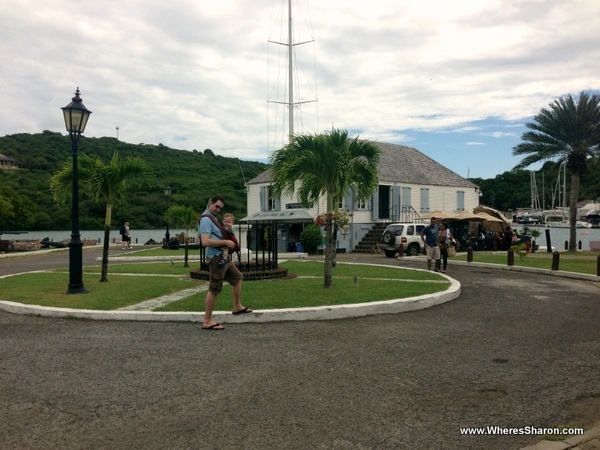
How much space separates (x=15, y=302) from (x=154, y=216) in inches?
1774

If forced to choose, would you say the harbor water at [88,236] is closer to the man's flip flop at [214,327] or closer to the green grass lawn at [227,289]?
the green grass lawn at [227,289]

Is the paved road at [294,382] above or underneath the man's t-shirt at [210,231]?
underneath

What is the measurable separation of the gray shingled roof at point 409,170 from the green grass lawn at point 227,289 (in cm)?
1950

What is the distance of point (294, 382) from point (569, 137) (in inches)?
1219

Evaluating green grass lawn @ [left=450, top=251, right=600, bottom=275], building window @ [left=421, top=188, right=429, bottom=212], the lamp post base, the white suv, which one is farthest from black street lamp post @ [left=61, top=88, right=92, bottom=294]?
building window @ [left=421, top=188, right=429, bottom=212]

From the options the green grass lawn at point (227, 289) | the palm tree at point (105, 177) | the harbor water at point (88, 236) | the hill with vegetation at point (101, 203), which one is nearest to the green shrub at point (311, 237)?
the hill with vegetation at point (101, 203)

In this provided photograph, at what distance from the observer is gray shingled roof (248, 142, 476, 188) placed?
115ft

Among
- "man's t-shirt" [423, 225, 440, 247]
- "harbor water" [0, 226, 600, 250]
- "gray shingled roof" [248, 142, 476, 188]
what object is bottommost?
"harbor water" [0, 226, 600, 250]

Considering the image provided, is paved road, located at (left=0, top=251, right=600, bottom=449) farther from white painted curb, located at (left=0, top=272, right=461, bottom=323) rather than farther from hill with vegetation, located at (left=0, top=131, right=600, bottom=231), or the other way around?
hill with vegetation, located at (left=0, top=131, right=600, bottom=231)

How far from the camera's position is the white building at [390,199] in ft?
105

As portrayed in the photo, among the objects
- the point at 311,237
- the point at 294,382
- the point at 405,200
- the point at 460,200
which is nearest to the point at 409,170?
the point at 405,200

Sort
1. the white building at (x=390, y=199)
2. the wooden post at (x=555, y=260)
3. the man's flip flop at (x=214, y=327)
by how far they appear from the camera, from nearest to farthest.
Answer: the man's flip flop at (x=214, y=327) < the wooden post at (x=555, y=260) < the white building at (x=390, y=199)

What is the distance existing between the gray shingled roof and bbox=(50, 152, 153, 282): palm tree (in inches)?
799

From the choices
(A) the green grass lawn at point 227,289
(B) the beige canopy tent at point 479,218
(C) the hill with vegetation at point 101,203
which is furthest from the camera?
(C) the hill with vegetation at point 101,203
